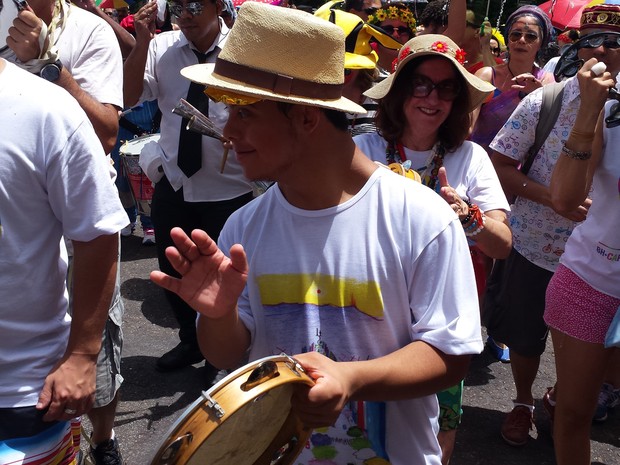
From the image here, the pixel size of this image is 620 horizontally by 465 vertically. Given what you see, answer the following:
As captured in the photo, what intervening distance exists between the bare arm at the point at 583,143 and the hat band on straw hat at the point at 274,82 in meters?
1.40

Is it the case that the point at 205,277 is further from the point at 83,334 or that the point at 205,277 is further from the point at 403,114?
the point at 403,114

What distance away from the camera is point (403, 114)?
10.6 ft

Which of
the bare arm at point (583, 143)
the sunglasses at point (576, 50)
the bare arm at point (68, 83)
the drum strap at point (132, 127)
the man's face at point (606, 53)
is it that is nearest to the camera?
the bare arm at point (68, 83)

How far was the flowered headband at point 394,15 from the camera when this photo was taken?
16.6ft

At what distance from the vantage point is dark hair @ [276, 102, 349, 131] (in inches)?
72.6

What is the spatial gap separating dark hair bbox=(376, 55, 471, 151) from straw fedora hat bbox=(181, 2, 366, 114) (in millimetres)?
1433

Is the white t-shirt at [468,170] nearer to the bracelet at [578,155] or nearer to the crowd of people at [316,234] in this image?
the crowd of people at [316,234]

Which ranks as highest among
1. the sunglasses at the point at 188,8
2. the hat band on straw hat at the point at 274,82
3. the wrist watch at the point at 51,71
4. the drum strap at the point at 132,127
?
the hat band on straw hat at the point at 274,82

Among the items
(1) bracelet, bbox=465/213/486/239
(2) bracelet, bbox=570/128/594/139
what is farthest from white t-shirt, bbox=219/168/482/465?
(2) bracelet, bbox=570/128/594/139

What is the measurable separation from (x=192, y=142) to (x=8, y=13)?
1782mm

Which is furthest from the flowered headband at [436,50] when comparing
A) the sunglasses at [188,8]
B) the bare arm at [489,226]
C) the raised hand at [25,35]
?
the sunglasses at [188,8]

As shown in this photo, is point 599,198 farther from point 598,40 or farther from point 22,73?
point 22,73

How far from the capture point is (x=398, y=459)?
1.91 meters

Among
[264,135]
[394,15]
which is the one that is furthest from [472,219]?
[394,15]
